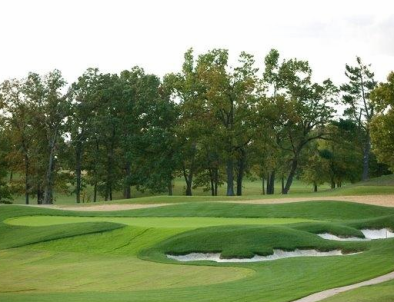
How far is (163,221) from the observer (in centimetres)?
4262

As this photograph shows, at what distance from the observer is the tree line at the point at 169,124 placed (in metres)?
76.1

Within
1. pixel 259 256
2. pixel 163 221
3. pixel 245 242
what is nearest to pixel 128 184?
pixel 163 221

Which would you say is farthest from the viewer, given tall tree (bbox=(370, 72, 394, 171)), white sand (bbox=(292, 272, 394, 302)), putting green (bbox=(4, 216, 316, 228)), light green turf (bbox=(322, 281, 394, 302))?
tall tree (bbox=(370, 72, 394, 171))

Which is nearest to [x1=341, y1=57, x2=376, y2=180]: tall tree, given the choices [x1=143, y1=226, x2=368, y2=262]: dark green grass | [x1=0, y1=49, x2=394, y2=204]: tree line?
[x1=0, y1=49, x2=394, y2=204]: tree line

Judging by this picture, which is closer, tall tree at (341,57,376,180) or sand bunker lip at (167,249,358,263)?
sand bunker lip at (167,249,358,263)

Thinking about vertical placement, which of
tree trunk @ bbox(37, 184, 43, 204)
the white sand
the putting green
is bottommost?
the white sand

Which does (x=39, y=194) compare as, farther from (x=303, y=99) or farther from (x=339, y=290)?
(x=339, y=290)

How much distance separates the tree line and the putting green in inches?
1168

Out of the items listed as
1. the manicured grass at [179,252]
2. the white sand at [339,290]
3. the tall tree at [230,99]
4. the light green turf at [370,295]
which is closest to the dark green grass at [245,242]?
the manicured grass at [179,252]

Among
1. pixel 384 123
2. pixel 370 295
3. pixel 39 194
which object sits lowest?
pixel 370 295

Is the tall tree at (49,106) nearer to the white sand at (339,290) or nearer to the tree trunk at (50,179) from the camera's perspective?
the tree trunk at (50,179)

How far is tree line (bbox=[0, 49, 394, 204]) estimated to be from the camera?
2997 inches

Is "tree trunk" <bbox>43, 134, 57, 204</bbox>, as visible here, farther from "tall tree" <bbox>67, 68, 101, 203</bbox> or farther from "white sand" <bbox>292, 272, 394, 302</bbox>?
"white sand" <bbox>292, 272, 394, 302</bbox>

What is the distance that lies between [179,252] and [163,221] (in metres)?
10.7
